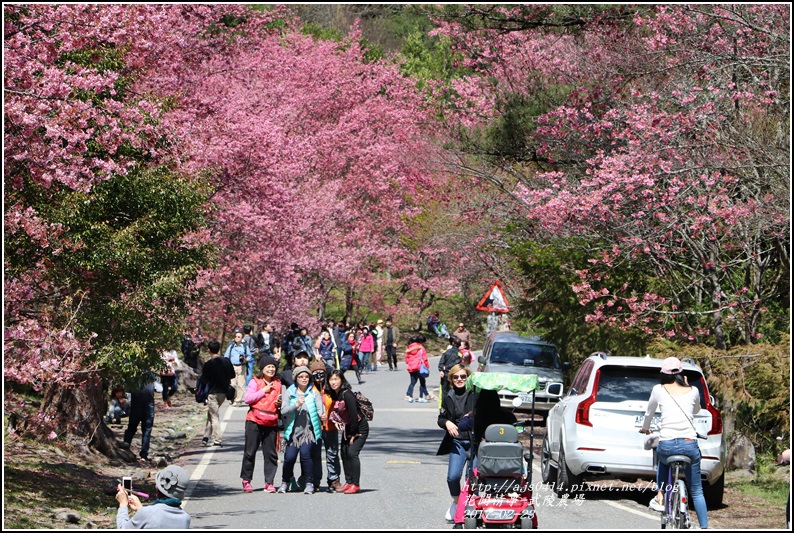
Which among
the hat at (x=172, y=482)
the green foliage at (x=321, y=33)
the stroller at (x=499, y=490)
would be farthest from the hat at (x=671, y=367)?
the green foliage at (x=321, y=33)

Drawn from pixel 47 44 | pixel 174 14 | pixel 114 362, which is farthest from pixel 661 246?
pixel 174 14

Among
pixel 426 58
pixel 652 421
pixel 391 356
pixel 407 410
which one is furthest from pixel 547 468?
pixel 426 58

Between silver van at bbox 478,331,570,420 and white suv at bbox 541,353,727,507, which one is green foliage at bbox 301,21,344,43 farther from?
white suv at bbox 541,353,727,507

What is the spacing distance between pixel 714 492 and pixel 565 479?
A: 1.87 m

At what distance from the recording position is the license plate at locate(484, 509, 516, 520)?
1037cm

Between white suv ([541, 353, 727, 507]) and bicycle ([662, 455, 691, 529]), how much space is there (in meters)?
2.29

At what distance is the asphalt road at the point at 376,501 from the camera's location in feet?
39.4

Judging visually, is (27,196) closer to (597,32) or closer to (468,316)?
(597,32)

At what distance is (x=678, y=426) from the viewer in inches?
427

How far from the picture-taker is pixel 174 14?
25.5 m

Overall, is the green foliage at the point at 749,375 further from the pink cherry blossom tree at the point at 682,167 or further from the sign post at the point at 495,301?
the sign post at the point at 495,301

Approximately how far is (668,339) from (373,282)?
3134cm

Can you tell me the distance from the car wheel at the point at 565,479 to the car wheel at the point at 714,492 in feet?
5.12

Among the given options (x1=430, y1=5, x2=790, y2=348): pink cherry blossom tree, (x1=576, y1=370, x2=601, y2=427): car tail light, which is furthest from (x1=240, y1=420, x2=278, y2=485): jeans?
(x1=430, y1=5, x2=790, y2=348): pink cherry blossom tree
